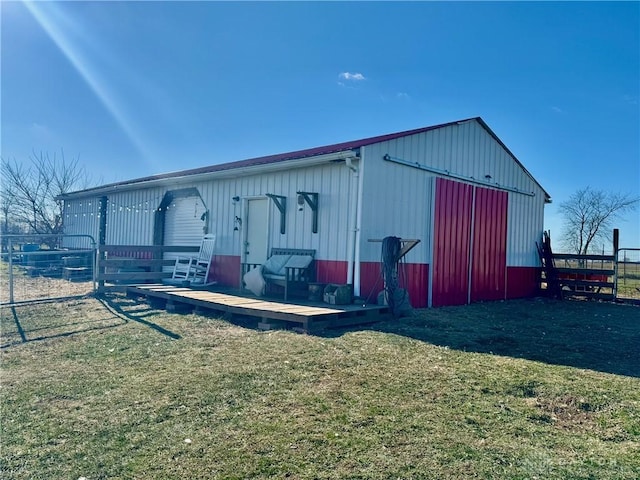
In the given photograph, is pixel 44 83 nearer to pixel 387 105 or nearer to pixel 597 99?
pixel 387 105

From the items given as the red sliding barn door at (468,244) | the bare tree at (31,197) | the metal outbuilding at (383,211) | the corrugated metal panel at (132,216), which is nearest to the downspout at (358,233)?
the metal outbuilding at (383,211)

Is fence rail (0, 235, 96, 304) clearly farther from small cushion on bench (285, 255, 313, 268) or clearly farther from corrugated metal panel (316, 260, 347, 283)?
corrugated metal panel (316, 260, 347, 283)

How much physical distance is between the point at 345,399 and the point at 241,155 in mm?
Result: 14766

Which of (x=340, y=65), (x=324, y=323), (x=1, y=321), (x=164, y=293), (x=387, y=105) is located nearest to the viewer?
(x=324, y=323)

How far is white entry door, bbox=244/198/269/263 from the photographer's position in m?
9.23

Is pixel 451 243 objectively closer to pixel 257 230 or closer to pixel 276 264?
pixel 276 264

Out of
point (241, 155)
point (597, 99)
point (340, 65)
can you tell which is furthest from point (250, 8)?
point (597, 99)

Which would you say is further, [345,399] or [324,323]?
[324,323]

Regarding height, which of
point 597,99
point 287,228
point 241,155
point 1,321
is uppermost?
point 597,99

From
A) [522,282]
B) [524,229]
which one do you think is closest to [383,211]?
[524,229]

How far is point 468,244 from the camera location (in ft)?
31.5

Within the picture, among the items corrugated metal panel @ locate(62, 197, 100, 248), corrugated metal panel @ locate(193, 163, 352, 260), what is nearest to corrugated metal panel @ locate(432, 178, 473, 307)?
corrugated metal panel @ locate(193, 163, 352, 260)

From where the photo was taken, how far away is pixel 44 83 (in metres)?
12.3

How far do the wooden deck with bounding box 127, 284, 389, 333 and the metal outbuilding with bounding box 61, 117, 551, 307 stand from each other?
90 centimetres
